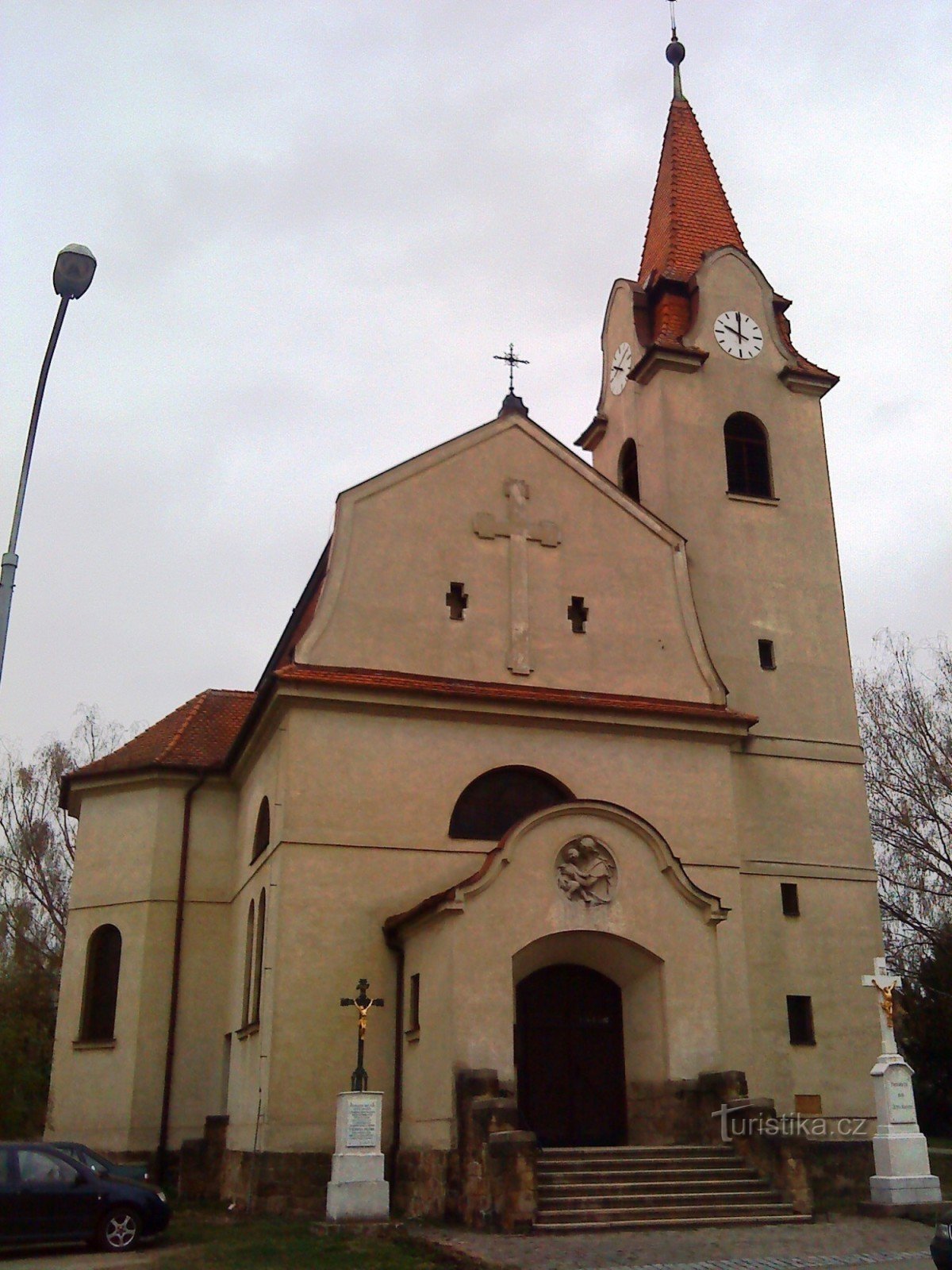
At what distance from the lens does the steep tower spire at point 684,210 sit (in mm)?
25859

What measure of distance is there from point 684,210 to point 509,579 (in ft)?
38.3

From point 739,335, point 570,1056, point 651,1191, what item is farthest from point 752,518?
point 651,1191

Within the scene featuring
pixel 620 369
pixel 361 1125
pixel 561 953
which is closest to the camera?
pixel 361 1125

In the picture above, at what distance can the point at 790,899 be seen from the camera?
20172 millimetres

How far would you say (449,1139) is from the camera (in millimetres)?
14727

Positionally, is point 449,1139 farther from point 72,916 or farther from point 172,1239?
point 72,916

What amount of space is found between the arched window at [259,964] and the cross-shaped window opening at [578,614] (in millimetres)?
6620

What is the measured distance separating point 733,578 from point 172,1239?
14.3m

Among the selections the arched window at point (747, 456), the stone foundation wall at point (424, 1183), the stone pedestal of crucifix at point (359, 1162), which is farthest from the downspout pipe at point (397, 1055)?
the arched window at point (747, 456)

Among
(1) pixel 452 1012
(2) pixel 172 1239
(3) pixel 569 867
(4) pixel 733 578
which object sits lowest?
(2) pixel 172 1239

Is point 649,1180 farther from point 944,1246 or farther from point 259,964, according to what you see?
point 259,964

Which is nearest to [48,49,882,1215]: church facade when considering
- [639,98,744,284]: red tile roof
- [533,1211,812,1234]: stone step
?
[639,98,744,284]: red tile roof

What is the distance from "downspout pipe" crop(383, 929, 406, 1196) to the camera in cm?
1653

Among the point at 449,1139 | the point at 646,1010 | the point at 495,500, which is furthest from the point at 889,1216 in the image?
the point at 495,500
